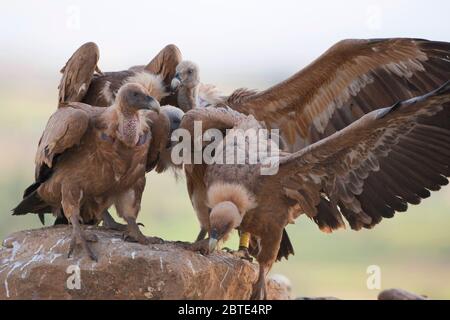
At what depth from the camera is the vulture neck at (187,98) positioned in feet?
35.3

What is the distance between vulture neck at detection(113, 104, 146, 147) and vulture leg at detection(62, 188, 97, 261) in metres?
0.62

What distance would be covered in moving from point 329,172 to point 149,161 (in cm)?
168

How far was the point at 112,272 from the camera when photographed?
26.2ft

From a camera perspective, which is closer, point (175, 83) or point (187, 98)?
point (175, 83)

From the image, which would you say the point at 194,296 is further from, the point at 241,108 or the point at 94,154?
the point at 241,108

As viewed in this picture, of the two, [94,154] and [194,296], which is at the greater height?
[94,154]

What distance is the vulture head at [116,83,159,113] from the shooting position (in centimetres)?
855

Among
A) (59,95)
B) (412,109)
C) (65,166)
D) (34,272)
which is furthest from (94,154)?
(412,109)

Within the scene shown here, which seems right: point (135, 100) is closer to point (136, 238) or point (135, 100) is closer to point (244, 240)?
point (136, 238)

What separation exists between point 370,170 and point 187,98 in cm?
272

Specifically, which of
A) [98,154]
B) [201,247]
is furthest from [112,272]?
[98,154]

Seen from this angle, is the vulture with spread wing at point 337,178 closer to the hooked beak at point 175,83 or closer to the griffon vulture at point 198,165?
the griffon vulture at point 198,165

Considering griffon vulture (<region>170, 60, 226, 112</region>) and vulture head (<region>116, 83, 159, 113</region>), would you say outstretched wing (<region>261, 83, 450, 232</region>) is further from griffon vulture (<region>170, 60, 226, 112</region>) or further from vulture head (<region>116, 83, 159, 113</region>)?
griffon vulture (<region>170, 60, 226, 112</region>)

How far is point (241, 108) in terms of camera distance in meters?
10.8
